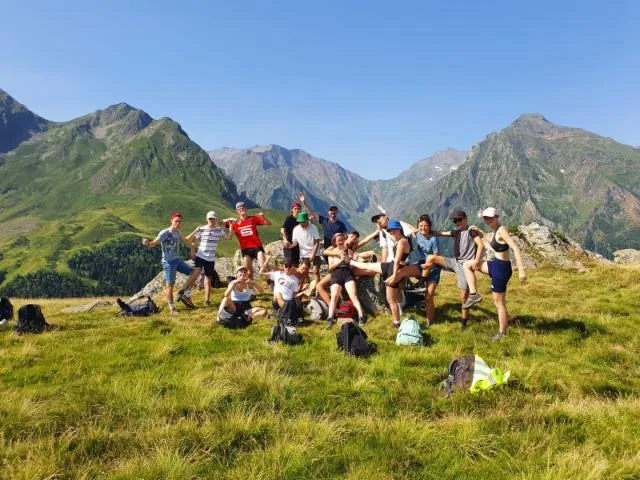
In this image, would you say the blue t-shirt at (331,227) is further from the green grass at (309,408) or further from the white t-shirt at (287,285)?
the green grass at (309,408)

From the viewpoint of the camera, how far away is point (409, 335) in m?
10.5

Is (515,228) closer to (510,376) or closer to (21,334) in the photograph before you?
(510,376)

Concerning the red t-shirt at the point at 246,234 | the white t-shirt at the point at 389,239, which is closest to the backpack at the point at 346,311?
the white t-shirt at the point at 389,239

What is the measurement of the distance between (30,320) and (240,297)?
6.69 meters

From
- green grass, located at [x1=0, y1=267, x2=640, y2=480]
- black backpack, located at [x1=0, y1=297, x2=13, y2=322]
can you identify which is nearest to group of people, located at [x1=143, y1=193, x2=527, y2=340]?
green grass, located at [x1=0, y1=267, x2=640, y2=480]

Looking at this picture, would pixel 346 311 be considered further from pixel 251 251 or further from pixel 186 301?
pixel 186 301

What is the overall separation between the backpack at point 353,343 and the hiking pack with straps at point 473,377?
2.21 meters

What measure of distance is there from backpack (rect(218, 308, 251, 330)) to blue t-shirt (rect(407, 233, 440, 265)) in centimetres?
615

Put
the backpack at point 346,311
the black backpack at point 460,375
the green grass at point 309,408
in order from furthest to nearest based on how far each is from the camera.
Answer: the backpack at point 346,311
the black backpack at point 460,375
the green grass at point 309,408

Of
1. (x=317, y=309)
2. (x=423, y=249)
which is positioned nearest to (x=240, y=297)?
(x=317, y=309)

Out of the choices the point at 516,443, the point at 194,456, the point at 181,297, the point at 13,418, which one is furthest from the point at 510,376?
the point at 181,297

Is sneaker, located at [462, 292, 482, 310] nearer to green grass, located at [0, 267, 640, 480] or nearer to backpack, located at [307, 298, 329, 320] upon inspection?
green grass, located at [0, 267, 640, 480]

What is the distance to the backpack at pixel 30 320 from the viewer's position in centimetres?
1205

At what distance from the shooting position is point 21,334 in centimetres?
1172
